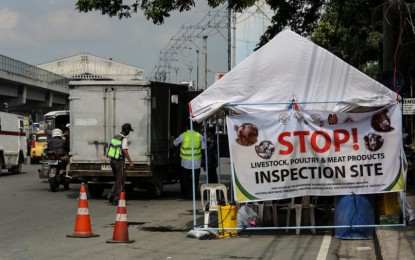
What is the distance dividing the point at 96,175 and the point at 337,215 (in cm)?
811

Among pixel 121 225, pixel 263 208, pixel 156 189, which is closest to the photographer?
pixel 121 225

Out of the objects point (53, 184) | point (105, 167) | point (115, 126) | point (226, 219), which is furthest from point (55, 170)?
point (226, 219)

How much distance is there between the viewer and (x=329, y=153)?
10.8 metres

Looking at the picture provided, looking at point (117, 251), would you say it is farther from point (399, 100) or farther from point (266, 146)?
point (399, 100)

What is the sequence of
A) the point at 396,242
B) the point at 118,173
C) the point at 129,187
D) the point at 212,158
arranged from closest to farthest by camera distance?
the point at 396,242
the point at 118,173
the point at 212,158
the point at 129,187

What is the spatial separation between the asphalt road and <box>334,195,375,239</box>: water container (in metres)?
0.15

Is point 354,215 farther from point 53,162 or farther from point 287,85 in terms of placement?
point 53,162

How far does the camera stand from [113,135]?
56.7 feet

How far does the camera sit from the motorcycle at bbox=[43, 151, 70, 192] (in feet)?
64.6

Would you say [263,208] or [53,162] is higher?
[53,162]

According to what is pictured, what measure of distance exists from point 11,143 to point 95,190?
11.3 meters

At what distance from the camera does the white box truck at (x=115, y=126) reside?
55.9 feet

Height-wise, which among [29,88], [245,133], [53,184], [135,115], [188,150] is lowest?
[53,184]

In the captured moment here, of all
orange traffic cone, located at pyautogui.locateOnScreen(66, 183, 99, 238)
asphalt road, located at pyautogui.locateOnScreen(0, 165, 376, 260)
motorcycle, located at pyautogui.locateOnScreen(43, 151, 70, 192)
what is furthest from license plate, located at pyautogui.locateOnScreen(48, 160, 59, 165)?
orange traffic cone, located at pyautogui.locateOnScreen(66, 183, 99, 238)
